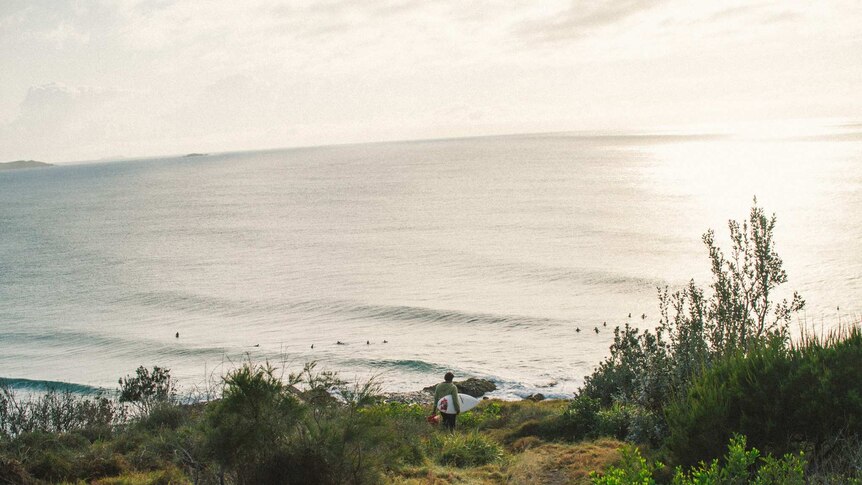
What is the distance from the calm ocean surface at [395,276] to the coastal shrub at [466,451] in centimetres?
840

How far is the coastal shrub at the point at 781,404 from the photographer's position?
291 inches

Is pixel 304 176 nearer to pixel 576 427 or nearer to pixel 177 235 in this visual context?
pixel 177 235

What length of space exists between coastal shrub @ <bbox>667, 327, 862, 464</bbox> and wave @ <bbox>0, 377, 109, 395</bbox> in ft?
93.7

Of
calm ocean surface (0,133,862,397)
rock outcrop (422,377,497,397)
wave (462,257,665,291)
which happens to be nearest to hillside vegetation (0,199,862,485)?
calm ocean surface (0,133,862,397)

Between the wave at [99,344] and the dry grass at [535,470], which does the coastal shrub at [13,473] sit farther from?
the wave at [99,344]

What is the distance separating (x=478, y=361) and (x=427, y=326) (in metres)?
7.17

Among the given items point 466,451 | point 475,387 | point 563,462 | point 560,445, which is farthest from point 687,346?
point 475,387

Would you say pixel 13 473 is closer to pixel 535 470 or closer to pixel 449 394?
pixel 535 470

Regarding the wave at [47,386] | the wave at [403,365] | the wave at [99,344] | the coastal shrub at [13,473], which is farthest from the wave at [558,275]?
the coastal shrub at [13,473]

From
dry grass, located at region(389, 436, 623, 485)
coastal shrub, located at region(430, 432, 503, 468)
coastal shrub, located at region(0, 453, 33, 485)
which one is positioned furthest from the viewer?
coastal shrub, located at region(430, 432, 503, 468)

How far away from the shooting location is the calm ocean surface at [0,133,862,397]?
35219 mm

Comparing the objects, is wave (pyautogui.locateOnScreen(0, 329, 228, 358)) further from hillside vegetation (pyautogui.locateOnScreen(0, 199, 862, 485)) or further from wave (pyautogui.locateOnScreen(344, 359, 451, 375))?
hillside vegetation (pyautogui.locateOnScreen(0, 199, 862, 485))

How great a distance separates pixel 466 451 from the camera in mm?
12273

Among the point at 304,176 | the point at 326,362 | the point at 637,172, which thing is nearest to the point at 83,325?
the point at 326,362
